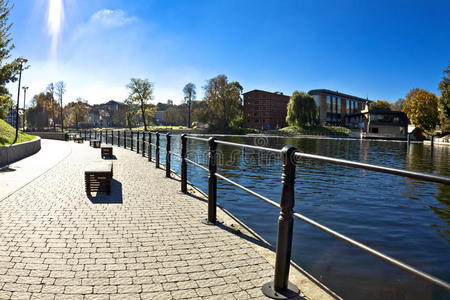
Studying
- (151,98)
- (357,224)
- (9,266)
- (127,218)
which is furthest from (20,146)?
(151,98)

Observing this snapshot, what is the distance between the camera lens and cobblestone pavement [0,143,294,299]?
3.02 metres

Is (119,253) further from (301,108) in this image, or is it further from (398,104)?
(398,104)

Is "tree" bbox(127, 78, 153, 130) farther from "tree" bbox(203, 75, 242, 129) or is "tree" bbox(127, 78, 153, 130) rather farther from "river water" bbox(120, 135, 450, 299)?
"river water" bbox(120, 135, 450, 299)

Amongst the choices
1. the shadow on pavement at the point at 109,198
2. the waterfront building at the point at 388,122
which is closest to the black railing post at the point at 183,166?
the shadow on pavement at the point at 109,198

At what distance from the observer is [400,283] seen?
464 cm

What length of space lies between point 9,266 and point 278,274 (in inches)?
113

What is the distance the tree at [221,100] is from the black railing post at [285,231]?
83.1 m

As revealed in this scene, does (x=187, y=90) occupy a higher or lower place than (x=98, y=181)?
higher

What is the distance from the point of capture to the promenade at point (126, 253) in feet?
9.92

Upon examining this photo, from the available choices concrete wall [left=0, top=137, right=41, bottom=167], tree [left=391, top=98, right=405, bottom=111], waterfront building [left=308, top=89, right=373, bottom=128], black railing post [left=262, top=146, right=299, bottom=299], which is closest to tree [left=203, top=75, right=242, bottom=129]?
waterfront building [left=308, top=89, right=373, bottom=128]

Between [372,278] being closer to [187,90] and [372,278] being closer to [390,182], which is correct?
[390,182]

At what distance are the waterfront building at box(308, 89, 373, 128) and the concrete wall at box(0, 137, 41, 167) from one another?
94.0 m

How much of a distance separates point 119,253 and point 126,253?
8 centimetres

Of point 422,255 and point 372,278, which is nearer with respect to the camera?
point 372,278
